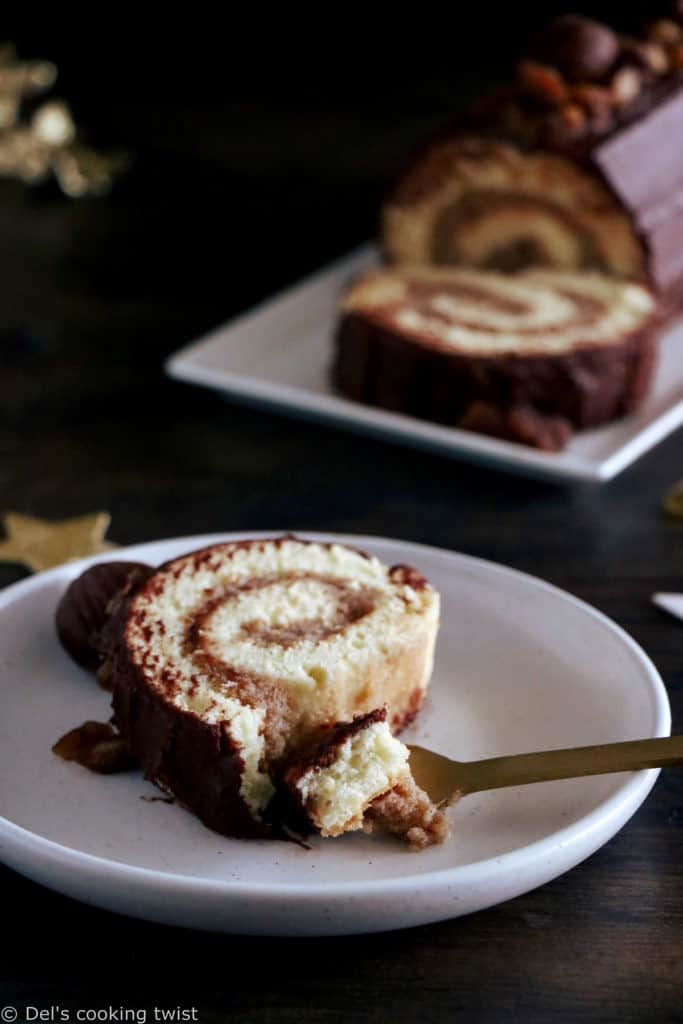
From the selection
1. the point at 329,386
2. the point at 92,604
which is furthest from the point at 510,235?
the point at 92,604

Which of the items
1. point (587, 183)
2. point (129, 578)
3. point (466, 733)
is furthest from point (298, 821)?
point (587, 183)

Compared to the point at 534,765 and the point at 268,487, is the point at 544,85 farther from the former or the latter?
the point at 534,765

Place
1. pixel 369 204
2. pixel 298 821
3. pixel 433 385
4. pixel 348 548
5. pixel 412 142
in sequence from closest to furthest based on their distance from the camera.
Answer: pixel 298 821 → pixel 348 548 → pixel 433 385 → pixel 369 204 → pixel 412 142

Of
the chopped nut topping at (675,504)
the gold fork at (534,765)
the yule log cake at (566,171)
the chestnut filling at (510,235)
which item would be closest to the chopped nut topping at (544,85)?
the yule log cake at (566,171)

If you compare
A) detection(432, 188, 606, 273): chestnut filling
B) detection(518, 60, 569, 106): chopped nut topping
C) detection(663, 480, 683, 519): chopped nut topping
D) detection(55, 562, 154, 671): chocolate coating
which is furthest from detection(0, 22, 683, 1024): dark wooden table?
detection(518, 60, 569, 106): chopped nut topping

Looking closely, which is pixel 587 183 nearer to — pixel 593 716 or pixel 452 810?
pixel 593 716

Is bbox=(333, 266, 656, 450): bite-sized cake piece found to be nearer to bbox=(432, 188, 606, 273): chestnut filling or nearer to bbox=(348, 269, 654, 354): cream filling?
bbox=(348, 269, 654, 354): cream filling
